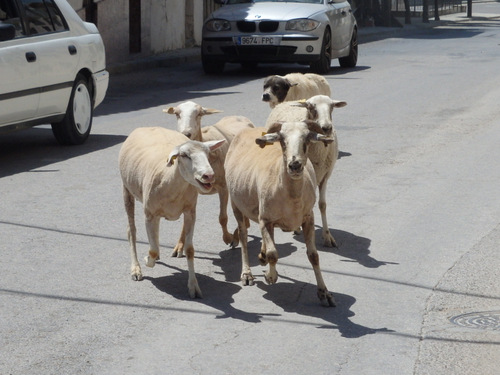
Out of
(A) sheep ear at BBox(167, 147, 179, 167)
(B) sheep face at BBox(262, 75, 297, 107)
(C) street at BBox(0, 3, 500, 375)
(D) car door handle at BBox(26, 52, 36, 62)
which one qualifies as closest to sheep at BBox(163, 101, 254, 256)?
(C) street at BBox(0, 3, 500, 375)

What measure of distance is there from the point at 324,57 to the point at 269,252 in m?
16.0

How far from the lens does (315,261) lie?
7.26 m

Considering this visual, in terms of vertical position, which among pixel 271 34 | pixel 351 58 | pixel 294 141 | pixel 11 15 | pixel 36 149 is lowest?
pixel 351 58

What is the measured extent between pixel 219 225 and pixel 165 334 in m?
3.03

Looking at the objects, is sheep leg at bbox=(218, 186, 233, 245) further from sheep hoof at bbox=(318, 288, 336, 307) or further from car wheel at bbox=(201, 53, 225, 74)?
car wheel at bbox=(201, 53, 225, 74)

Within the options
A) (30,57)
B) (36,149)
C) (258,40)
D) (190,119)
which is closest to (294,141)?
(190,119)

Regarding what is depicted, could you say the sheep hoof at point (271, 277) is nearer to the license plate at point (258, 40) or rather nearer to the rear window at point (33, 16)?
the rear window at point (33, 16)

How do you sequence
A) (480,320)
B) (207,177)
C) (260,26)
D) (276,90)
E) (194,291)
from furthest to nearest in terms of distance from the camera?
(260,26)
(276,90)
(194,291)
(207,177)
(480,320)

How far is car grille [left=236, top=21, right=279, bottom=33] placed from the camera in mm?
22216

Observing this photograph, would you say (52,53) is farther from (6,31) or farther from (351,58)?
(351,58)

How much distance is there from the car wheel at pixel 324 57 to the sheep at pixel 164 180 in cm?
1472

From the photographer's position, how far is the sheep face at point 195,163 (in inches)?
274

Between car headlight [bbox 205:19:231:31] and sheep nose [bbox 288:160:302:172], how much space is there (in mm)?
15908

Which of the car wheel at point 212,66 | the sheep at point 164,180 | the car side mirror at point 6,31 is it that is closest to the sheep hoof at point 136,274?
the sheep at point 164,180
